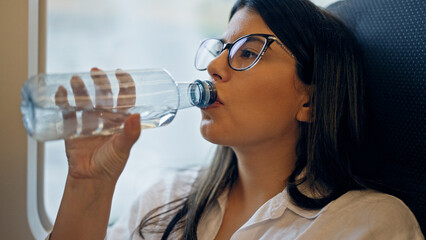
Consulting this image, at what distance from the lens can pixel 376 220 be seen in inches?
38.1

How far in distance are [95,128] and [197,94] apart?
10.9 inches

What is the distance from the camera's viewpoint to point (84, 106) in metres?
0.94

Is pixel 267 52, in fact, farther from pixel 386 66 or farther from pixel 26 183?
pixel 26 183

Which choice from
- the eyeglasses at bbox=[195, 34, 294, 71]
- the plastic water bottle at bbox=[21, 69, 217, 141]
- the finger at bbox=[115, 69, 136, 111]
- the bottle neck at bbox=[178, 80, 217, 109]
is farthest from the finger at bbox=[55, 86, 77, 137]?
the eyeglasses at bbox=[195, 34, 294, 71]

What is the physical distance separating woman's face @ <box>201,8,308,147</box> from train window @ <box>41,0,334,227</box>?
0.49 metres

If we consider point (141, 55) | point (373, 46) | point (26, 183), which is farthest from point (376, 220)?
point (141, 55)

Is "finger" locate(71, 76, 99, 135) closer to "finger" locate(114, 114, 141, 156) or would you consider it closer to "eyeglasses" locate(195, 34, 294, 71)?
"finger" locate(114, 114, 141, 156)

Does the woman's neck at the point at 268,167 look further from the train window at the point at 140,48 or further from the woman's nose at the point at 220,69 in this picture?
the train window at the point at 140,48

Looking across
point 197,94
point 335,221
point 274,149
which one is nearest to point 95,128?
point 197,94

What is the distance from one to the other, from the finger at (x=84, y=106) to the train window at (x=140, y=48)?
0.64 metres

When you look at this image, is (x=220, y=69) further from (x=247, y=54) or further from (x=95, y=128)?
(x=95, y=128)

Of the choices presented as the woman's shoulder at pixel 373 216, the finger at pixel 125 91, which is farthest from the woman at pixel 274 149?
the finger at pixel 125 91

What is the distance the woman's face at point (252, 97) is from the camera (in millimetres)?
1048

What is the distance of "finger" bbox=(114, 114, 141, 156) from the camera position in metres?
0.85
